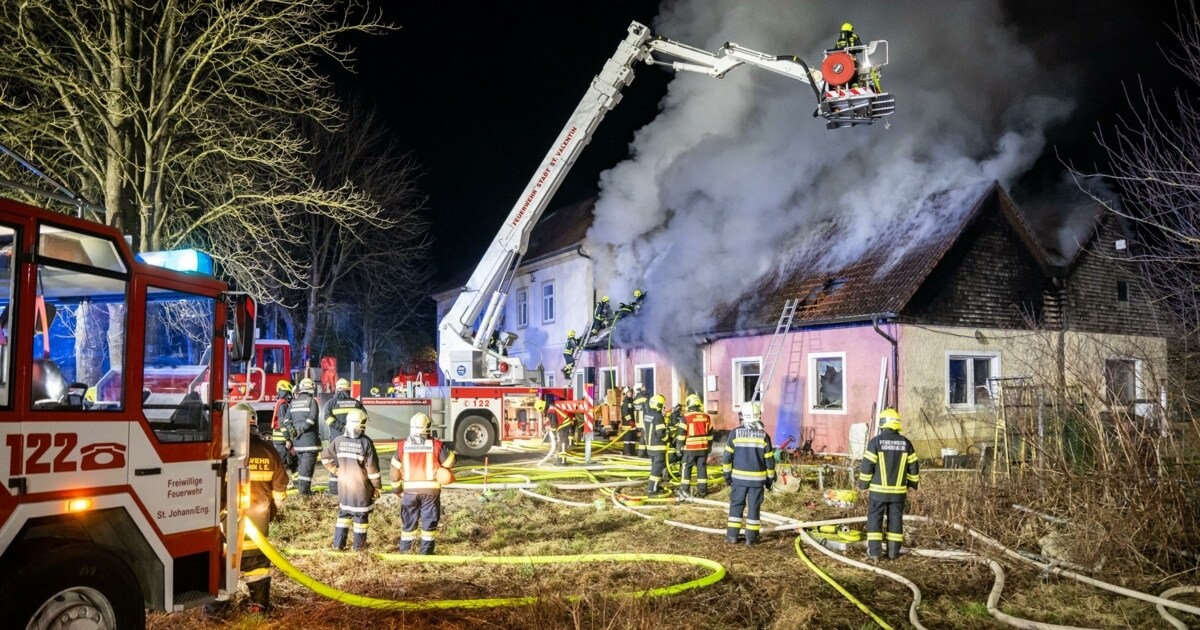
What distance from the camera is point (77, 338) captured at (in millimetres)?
4176

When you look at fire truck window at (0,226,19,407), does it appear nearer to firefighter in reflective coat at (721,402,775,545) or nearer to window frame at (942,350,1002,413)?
firefighter in reflective coat at (721,402,775,545)

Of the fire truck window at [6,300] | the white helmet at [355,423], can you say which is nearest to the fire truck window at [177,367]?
the fire truck window at [6,300]

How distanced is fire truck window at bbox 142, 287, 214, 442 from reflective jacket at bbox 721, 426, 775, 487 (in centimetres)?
544

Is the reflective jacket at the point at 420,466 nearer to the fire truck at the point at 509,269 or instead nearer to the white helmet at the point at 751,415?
the white helmet at the point at 751,415

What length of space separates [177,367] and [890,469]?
618cm

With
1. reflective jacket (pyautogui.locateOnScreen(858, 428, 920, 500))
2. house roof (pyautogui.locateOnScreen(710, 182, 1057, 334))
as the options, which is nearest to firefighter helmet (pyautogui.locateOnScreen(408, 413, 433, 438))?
reflective jacket (pyautogui.locateOnScreen(858, 428, 920, 500))

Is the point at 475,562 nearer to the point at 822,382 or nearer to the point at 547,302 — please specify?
the point at 822,382

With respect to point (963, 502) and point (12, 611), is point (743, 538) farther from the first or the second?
point (12, 611)

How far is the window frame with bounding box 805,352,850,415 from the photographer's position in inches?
607

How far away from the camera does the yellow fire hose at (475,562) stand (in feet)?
18.1

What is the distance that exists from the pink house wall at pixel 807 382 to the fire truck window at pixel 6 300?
44.4 ft

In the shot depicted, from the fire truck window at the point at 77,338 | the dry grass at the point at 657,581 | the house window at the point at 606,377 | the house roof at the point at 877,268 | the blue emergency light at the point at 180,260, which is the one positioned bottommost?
the dry grass at the point at 657,581

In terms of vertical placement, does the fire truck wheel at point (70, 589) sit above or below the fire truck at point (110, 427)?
below

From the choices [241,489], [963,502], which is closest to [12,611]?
[241,489]
